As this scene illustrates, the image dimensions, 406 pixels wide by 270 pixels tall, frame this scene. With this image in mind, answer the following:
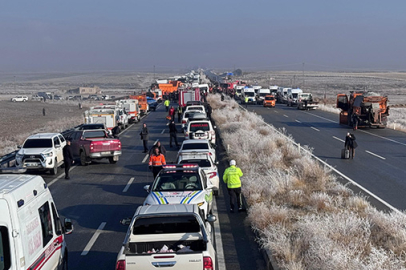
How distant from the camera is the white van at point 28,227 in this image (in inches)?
246

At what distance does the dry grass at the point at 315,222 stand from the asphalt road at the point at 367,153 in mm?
1707

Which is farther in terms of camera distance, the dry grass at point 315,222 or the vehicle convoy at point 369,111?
the vehicle convoy at point 369,111

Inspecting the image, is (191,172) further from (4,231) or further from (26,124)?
(26,124)

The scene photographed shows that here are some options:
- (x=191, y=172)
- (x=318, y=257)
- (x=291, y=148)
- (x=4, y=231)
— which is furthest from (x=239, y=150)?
(x=4, y=231)

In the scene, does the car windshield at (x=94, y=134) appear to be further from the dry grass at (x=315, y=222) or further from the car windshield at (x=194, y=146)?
the dry grass at (x=315, y=222)

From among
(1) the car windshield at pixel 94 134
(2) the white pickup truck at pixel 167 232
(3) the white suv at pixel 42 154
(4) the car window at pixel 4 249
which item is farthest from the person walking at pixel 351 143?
(4) the car window at pixel 4 249

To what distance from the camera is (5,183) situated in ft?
23.0

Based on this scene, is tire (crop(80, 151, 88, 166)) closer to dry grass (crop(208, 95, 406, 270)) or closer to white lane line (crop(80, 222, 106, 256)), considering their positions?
dry grass (crop(208, 95, 406, 270))

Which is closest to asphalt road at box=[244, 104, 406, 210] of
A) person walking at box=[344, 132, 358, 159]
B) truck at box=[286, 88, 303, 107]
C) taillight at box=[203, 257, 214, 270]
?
person walking at box=[344, 132, 358, 159]

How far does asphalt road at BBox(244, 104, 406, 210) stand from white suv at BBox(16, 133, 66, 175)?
1200 centimetres

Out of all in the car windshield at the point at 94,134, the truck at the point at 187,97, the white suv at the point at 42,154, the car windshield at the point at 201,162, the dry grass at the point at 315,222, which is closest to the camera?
the dry grass at the point at 315,222

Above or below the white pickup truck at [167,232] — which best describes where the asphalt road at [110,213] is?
below

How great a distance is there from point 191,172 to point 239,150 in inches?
439

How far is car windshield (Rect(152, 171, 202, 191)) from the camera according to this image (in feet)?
45.1
